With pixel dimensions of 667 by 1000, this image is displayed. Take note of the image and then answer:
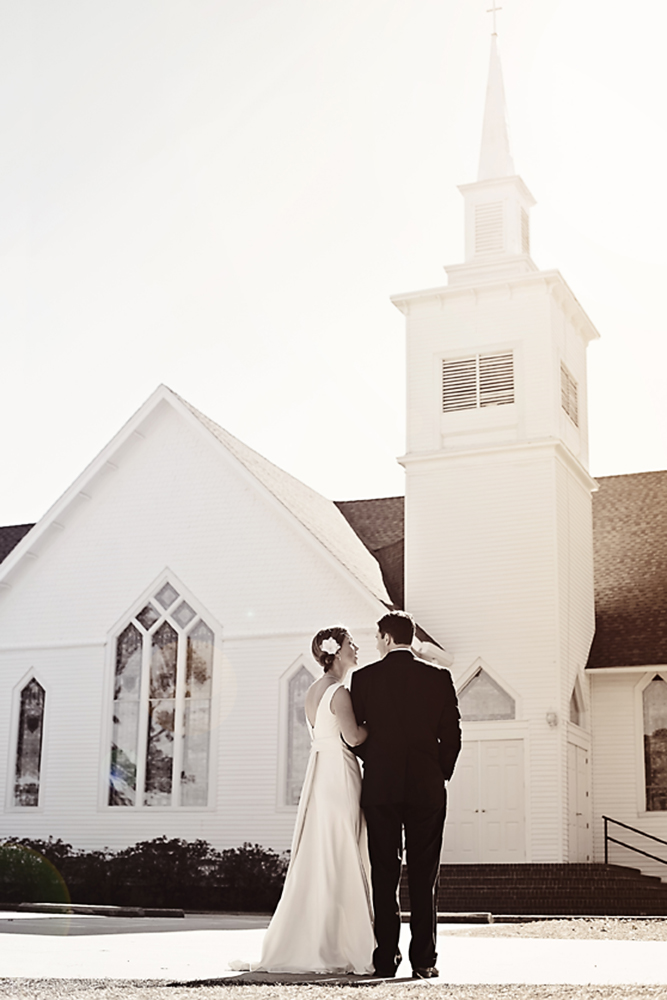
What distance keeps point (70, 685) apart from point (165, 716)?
2181mm

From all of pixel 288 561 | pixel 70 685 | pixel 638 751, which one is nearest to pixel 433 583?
pixel 288 561

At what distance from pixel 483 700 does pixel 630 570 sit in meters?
5.27

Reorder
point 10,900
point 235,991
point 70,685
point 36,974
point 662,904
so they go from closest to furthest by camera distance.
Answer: point 235,991 < point 36,974 < point 10,900 < point 662,904 < point 70,685

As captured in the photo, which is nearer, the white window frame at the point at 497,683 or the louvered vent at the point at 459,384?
the white window frame at the point at 497,683

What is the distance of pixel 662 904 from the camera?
66.1ft

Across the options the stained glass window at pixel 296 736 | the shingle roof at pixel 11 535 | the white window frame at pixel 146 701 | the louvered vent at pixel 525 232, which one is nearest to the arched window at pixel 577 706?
the stained glass window at pixel 296 736

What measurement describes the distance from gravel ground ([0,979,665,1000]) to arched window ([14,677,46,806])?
61.7ft

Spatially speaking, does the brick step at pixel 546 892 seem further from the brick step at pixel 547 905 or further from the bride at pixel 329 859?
the bride at pixel 329 859

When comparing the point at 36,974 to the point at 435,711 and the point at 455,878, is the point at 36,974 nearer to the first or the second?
the point at 435,711

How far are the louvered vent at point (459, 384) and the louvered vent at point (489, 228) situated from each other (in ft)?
8.49

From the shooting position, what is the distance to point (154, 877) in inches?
810

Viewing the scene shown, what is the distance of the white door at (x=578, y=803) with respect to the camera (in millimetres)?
23609

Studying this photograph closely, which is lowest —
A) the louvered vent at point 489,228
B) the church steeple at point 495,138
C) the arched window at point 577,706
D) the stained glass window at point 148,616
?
the arched window at point 577,706

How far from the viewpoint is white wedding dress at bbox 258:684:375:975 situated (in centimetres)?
778
